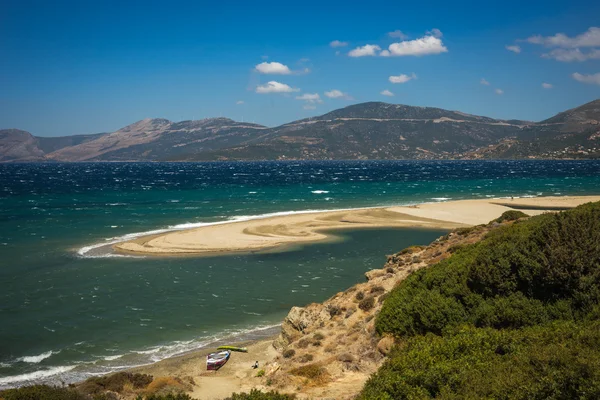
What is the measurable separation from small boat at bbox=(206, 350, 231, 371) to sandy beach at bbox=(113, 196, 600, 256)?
21873mm

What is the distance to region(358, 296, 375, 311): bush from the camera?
17.2 m

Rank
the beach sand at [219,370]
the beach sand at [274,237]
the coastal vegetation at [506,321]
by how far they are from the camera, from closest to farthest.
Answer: the coastal vegetation at [506,321]
the beach sand at [274,237]
the beach sand at [219,370]

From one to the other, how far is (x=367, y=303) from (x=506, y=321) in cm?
719

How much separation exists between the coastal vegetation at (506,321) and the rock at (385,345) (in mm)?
229

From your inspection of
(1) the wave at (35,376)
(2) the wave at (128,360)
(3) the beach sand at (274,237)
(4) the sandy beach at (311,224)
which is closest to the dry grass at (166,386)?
(3) the beach sand at (274,237)

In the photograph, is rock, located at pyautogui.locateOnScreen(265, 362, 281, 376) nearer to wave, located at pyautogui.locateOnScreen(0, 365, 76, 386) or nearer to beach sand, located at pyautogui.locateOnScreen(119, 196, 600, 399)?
beach sand, located at pyautogui.locateOnScreen(119, 196, 600, 399)

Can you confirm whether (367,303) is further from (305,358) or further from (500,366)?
(500,366)

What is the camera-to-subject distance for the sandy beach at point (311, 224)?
4038cm

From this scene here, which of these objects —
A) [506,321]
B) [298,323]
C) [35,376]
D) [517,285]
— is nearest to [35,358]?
[35,376]

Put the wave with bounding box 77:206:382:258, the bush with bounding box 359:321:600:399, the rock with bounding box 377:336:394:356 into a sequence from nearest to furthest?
the bush with bounding box 359:321:600:399 < the rock with bounding box 377:336:394:356 < the wave with bounding box 77:206:382:258

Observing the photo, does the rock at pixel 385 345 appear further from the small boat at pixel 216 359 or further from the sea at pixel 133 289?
the sea at pixel 133 289

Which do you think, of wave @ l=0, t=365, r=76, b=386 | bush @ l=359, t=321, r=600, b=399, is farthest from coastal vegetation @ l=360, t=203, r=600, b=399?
wave @ l=0, t=365, r=76, b=386

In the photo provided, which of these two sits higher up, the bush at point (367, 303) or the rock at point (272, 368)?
the bush at point (367, 303)

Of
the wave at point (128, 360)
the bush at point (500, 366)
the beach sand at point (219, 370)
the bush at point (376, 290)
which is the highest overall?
the bush at point (500, 366)
